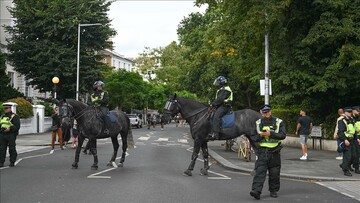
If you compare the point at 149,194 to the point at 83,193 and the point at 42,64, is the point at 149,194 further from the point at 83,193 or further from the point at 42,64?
the point at 42,64

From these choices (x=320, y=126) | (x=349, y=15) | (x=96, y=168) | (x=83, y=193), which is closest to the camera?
(x=83, y=193)

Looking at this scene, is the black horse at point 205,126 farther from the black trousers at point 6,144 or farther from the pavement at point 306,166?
the black trousers at point 6,144

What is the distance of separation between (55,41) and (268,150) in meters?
36.4

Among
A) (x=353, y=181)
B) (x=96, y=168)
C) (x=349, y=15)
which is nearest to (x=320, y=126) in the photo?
(x=349, y=15)

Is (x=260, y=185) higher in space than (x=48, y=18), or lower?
lower

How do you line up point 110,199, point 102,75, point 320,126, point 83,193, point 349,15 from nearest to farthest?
1. point 110,199
2. point 83,193
3. point 349,15
4. point 320,126
5. point 102,75

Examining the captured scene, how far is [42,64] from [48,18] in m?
4.07

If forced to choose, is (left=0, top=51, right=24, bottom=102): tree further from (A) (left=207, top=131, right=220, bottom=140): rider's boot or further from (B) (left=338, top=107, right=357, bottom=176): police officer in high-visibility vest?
(B) (left=338, top=107, right=357, bottom=176): police officer in high-visibility vest

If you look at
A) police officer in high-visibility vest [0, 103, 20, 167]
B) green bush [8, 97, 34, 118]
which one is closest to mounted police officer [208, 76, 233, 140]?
police officer in high-visibility vest [0, 103, 20, 167]

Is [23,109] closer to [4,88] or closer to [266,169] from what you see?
[4,88]

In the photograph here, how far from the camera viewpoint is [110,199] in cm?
936

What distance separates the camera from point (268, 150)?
9867 mm

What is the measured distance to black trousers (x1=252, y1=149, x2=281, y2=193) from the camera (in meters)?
9.67

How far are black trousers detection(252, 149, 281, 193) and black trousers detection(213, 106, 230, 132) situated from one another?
11.3 ft
